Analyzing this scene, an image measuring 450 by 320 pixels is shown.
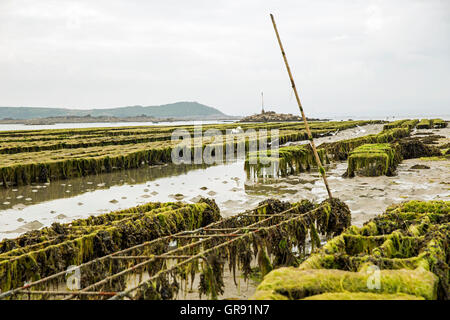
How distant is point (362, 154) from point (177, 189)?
830cm

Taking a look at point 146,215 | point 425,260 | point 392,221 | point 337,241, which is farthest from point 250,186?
point 425,260

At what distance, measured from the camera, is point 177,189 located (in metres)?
15.3

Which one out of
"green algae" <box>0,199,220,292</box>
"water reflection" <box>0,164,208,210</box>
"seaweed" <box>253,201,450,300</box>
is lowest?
"water reflection" <box>0,164,208,210</box>

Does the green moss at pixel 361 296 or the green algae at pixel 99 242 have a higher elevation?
the green moss at pixel 361 296

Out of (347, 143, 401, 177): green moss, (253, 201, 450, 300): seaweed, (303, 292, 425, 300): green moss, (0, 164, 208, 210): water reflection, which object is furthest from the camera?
(347, 143, 401, 177): green moss

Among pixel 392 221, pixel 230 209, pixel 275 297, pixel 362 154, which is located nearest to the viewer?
pixel 275 297

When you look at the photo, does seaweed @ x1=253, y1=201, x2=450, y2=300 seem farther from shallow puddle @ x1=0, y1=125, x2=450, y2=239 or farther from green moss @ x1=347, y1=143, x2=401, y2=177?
green moss @ x1=347, y1=143, x2=401, y2=177

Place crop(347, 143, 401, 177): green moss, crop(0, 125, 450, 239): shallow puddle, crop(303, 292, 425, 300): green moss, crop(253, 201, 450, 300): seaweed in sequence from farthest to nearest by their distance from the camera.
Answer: crop(347, 143, 401, 177): green moss, crop(0, 125, 450, 239): shallow puddle, crop(253, 201, 450, 300): seaweed, crop(303, 292, 425, 300): green moss

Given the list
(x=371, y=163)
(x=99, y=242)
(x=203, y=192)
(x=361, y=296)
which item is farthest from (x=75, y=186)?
(x=361, y=296)

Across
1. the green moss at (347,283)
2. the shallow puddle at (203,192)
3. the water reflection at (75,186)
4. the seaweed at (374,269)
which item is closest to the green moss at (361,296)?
the seaweed at (374,269)

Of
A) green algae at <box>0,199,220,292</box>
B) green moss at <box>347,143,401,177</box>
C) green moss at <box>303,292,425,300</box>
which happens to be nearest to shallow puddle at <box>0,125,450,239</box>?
green moss at <box>347,143,401,177</box>

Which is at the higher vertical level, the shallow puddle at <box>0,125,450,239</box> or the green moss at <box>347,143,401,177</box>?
the green moss at <box>347,143,401,177</box>

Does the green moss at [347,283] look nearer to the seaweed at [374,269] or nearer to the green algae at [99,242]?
the seaweed at [374,269]
